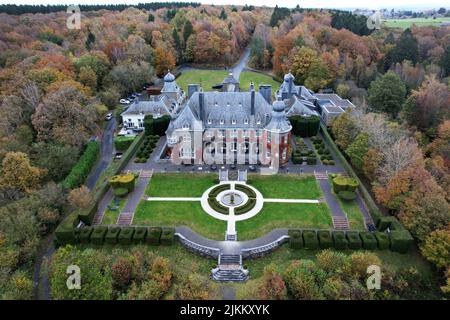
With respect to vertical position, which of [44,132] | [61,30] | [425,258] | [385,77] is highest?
[61,30]

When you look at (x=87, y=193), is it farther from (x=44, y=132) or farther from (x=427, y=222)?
(x=427, y=222)

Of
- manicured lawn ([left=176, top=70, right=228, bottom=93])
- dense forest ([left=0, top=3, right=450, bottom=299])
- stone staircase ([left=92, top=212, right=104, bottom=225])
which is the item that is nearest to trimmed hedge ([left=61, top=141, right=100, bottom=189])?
dense forest ([left=0, top=3, right=450, bottom=299])

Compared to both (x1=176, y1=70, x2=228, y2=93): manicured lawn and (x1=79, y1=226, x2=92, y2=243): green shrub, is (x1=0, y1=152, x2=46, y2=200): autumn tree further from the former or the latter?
(x1=176, y1=70, x2=228, y2=93): manicured lawn

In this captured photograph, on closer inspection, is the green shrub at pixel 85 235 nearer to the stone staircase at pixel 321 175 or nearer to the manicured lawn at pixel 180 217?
the manicured lawn at pixel 180 217

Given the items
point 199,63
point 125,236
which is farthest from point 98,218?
point 199,63

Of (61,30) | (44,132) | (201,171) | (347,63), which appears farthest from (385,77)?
(61,30)
